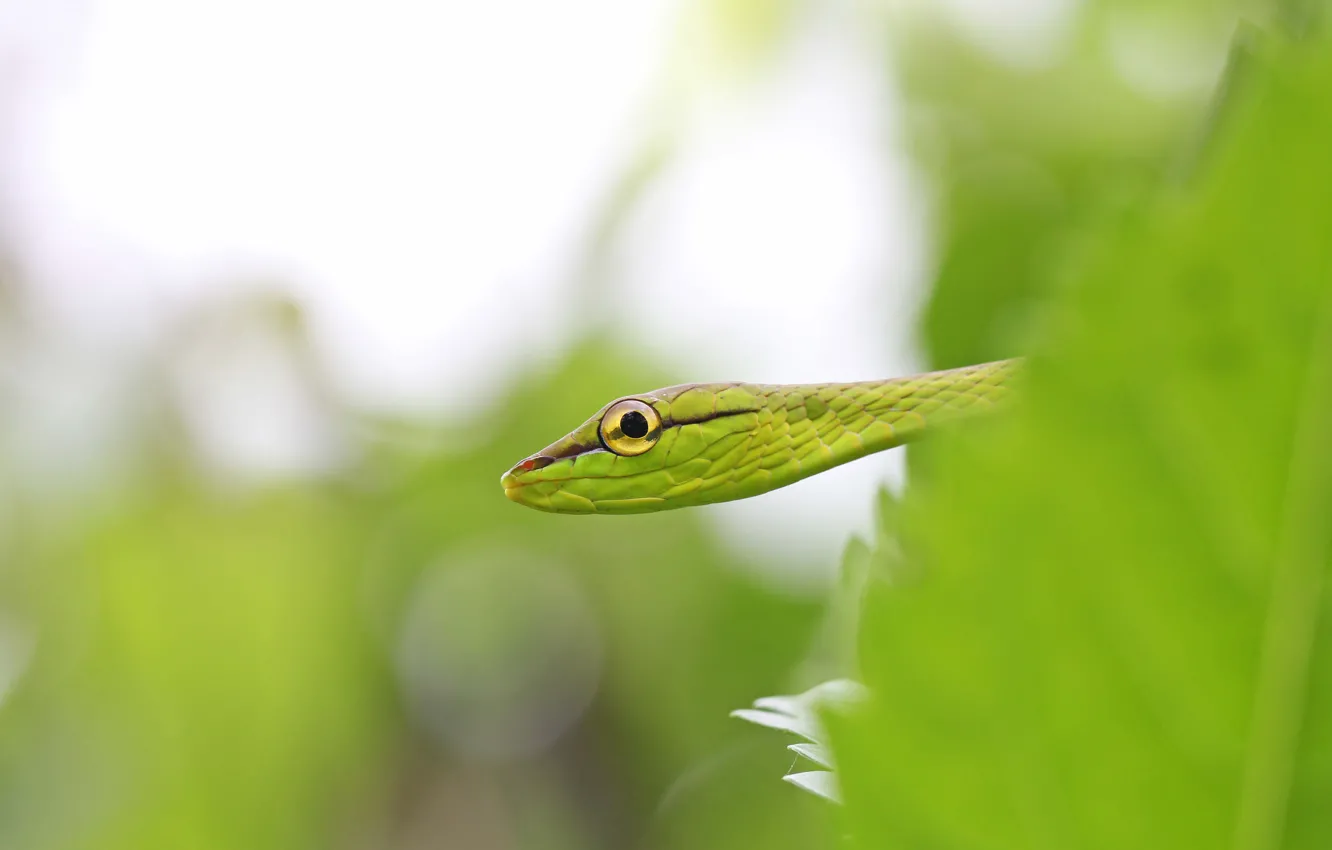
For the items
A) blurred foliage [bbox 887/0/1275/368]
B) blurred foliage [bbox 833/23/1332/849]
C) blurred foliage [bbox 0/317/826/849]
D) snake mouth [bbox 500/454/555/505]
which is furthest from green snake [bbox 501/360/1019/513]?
blurred foliage [bbox 833/23/1332/849]

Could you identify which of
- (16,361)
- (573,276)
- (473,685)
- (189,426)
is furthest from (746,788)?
(16,361)

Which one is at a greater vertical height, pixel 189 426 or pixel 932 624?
pixel 932 624

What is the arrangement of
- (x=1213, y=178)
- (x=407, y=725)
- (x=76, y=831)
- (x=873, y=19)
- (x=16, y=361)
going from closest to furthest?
1. (x=1213, y=178)
2. (x=76, y=831)
3. (x=407, y=725)
4. (x=873, y=19)
5. (x=16, y=361)

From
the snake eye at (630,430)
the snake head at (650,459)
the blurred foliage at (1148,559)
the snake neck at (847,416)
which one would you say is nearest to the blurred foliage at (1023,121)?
the snake neck at (847,416)

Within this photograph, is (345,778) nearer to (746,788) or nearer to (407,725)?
(407,725)

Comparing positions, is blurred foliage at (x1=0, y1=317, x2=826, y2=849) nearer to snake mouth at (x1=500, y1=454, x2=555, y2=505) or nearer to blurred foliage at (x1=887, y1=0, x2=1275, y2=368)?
snake mouth at (x1=500, y1=454, x2=555, y2=505)

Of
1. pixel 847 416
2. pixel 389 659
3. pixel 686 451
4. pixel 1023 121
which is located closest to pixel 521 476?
pixel 686 451

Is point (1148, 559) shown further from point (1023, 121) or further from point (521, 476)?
point (1023, 121)
